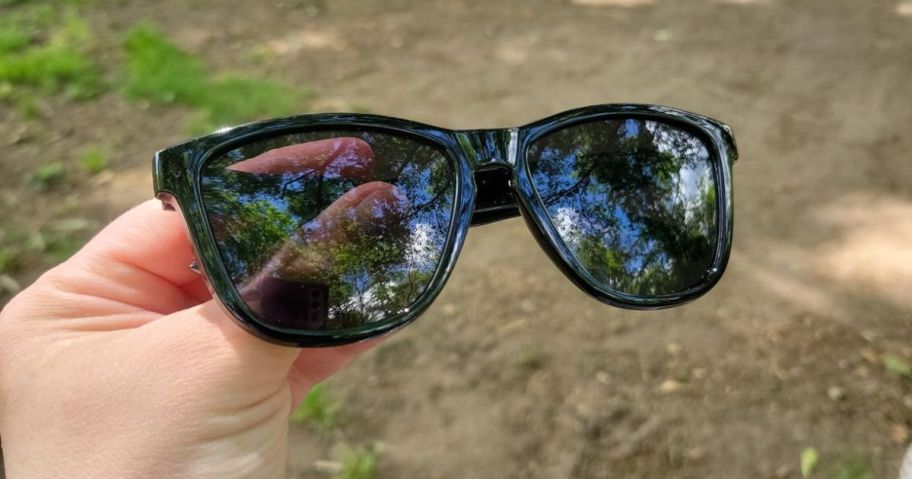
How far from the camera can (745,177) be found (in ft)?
9.14

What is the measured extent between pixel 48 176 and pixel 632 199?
2598 millimetres

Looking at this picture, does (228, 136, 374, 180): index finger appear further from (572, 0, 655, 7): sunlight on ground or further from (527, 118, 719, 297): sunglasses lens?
(572, 0, 655, 7): sunlight on ground

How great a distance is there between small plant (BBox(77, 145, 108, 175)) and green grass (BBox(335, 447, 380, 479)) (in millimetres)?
1852

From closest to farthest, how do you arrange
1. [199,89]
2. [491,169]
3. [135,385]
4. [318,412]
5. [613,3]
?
[135,385]
[491,169]
[318,412]
[199,89]
[613,3]

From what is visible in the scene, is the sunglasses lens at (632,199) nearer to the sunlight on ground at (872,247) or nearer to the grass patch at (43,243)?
the sunlight on ground at (872,247)

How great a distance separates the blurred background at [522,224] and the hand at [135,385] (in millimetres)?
907

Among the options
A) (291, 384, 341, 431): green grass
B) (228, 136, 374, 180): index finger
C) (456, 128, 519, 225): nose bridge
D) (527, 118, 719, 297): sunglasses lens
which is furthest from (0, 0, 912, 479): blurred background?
(228, 136, 374, 180): index finger

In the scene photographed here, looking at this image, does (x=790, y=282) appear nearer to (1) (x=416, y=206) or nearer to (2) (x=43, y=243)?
(1) (x=416, y=206)

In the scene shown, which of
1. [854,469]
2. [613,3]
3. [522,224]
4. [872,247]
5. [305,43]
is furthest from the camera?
[613,3]

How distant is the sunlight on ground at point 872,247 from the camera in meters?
2.25

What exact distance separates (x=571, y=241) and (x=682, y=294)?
21 cm

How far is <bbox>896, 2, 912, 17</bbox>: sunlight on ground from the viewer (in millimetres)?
4019

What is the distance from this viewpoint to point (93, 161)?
2873 millimetres

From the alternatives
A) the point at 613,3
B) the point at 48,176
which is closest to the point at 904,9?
the point at 613,3
